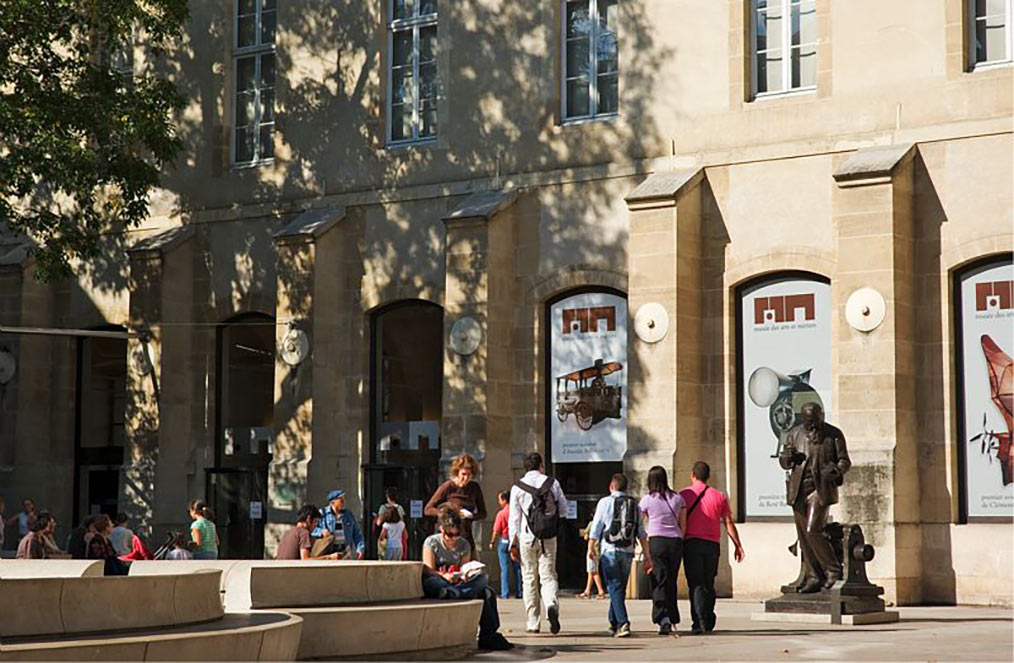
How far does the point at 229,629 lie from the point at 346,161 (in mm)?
17647

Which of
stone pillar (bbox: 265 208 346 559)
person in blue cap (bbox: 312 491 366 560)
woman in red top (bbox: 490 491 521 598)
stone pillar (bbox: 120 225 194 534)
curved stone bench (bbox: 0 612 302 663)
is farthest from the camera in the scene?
stone pillar (bbox: 120 225 194 534)

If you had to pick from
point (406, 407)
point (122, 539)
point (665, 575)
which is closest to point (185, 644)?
point (665, 575)

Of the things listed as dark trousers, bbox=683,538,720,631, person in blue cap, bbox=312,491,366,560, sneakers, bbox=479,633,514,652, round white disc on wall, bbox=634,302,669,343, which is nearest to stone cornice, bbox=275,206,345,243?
round white disc on wall, bbox=634,302,669,343

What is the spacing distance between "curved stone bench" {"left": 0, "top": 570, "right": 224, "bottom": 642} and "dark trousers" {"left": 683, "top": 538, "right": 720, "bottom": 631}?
6.04m

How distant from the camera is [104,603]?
39.4ft

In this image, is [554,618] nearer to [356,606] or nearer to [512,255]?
[356,606]

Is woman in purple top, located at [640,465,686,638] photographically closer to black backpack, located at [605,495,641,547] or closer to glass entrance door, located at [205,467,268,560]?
black backpack, located at [605,495,641,547]

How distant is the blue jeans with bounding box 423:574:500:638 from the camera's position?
15.8m

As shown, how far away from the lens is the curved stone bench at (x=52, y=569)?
1437 centimetres

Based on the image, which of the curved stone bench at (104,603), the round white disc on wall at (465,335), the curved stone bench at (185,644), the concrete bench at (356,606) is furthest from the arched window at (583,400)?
the curved stone bench at (104,603)

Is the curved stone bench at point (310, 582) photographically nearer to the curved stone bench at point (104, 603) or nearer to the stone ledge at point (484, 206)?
the curved stone bench at point (104, 603)

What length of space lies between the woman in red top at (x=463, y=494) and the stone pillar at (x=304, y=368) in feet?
33.9

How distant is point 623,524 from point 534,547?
2.80 ft

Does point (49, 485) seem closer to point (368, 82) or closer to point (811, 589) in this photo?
point (368, 82)
